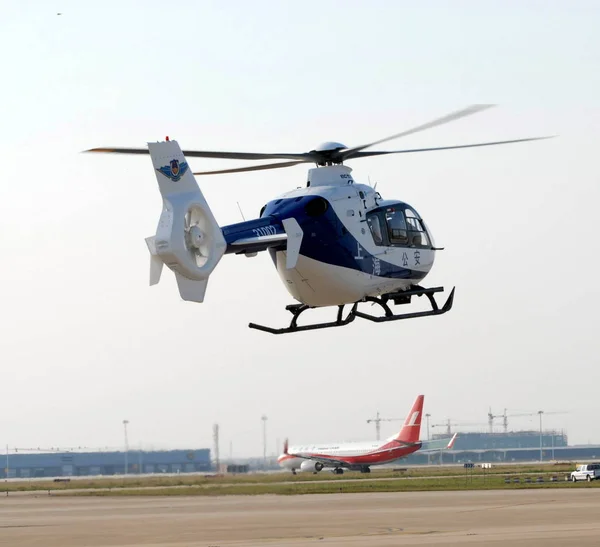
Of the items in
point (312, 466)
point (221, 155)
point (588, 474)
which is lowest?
point (312, 466)

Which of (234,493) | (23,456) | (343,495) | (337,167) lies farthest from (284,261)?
(23,456)

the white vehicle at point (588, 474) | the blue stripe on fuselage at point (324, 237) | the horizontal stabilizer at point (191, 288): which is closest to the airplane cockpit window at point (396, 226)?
the blue stripe on fuselage at point (324, 237)

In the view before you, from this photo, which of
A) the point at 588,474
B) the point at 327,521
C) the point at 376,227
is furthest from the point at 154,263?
the point at 588,474

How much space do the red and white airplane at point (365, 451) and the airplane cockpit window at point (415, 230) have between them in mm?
70568

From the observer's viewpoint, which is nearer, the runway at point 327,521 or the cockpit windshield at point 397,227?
the runway at point 327,521

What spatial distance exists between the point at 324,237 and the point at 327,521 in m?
14.4

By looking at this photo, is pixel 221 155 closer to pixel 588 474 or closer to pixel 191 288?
pixel 191 288

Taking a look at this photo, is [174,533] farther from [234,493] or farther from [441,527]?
[234,493]

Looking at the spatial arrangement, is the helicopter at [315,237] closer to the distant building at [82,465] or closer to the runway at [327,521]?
the runway at [327,521]

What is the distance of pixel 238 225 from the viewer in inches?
1128

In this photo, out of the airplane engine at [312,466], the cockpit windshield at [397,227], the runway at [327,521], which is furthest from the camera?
the airplane engine at [312,466]

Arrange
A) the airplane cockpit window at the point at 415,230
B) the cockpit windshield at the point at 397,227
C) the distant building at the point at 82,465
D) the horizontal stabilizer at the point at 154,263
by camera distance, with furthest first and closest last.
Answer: the distant building at the point at 82,465
the airplane cockpit window at the point at 415,230
the cockpit windshield at the point at 397,227
the horizontal stabilizer at the point at 154,263

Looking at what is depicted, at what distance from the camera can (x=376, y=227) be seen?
32469 millimetres

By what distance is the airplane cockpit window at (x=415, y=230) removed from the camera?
111ft
